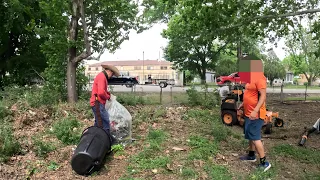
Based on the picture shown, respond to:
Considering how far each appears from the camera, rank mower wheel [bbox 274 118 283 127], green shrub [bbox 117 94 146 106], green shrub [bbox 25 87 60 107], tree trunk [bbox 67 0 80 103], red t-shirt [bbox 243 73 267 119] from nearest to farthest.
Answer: red t-shirt [bbox 243 73 267 119]
mower wheel [bbox 274 118 283 127]
green shrub [bbox 25 87 60 107]
green shrub [bbox 117 94 146 106]
tree trunk [bbox 67 0 80 103]

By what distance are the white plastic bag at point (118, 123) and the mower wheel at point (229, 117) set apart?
10.2ft

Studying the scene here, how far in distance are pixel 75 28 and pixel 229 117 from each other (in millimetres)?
5863

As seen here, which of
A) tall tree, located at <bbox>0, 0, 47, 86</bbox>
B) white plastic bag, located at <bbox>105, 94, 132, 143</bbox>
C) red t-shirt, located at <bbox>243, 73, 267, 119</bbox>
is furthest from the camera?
tall tree, located at <bbox>0, 0, 47, 86</bbox>

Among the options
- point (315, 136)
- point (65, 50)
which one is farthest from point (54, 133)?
point (315, 136)

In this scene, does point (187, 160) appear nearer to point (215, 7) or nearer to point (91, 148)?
point (91, 148)

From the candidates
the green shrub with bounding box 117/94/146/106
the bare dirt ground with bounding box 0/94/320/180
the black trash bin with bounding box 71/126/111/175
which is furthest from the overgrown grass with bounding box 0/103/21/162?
the green shrub with bounding box 117/94/146/106

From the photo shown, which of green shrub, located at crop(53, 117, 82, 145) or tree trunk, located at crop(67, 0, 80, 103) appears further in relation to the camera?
tree trunk, located at crop(67, 0, 80, 103)

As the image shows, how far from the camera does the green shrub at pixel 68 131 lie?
603 cm

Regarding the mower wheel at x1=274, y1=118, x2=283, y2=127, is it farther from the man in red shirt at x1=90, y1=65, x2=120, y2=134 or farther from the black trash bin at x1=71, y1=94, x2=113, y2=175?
the black trash bin at x1=71, y1=94, x2=113, y2=175

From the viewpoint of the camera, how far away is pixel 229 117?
8.09 meters

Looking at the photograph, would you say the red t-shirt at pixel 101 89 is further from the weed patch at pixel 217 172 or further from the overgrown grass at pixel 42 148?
the weed patch at pixel 217 172

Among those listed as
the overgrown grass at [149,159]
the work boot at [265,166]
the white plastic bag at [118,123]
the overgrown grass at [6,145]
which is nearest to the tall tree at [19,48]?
the overgrown grass at [6,145]

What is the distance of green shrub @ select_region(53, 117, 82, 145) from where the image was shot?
603 centimetres

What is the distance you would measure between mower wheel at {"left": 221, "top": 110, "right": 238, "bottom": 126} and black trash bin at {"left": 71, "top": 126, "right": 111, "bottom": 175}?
4.17 metres
